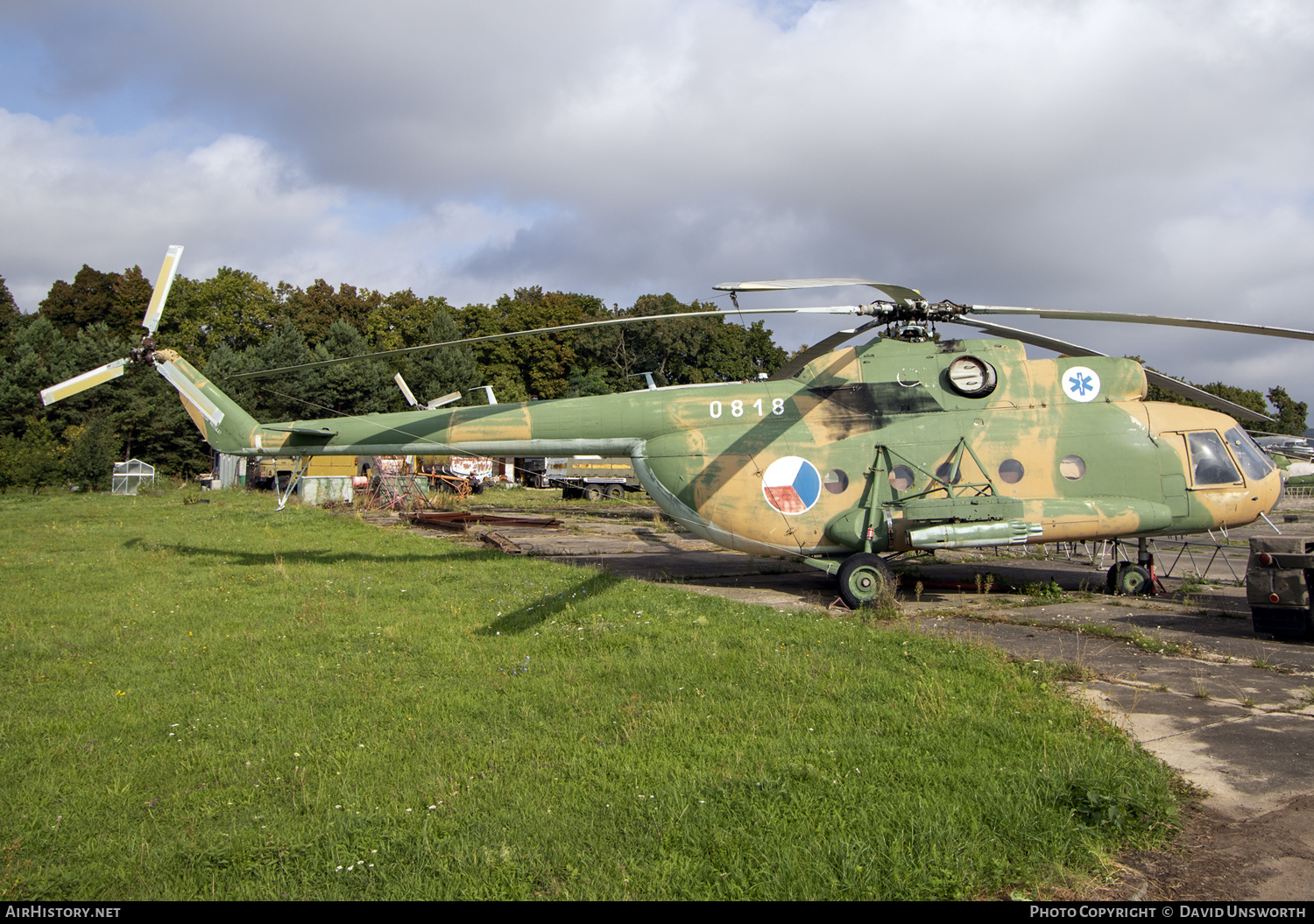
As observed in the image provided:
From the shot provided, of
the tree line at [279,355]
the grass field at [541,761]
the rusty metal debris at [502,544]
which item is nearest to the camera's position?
the grass field at [541,761]

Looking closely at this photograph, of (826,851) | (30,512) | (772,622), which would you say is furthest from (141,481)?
(826,851)

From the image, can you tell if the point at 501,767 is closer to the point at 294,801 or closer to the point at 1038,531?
the point at 294,801

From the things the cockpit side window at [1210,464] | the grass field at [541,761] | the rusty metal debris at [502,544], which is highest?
the cockpit side window at [1210,464]

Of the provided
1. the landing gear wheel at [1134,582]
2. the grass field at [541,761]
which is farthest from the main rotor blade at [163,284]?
the landing gear wheel at [1134,582]

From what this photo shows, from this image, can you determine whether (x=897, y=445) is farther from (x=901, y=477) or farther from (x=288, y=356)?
(x=288, y=356)

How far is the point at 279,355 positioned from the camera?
2074 inches

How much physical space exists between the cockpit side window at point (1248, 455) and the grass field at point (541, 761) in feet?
25.1

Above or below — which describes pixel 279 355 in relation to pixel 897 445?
above

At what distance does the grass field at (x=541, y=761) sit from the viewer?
12.6 ft

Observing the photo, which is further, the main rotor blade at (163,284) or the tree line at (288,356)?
the tree line at (288,356)

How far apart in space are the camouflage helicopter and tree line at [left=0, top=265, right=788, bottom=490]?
33769mm

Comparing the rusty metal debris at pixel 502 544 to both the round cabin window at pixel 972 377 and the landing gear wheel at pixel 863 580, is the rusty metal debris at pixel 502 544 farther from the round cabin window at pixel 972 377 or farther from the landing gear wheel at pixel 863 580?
the round cabin window at pixel 972 377

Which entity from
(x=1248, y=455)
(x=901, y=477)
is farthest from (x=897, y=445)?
(x=1248, y=455)

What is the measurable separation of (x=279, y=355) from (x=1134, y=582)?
2129 inches
